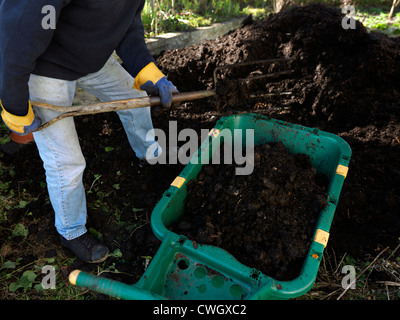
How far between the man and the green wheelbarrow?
586 millimetres

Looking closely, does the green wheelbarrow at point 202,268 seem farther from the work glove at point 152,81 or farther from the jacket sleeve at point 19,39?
the jacket sleeve at point 19,39

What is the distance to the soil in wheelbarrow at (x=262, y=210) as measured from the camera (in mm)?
1647

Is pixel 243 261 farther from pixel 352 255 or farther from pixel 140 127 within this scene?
pixel 140 127

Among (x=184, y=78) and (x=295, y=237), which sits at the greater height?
(x=184, y=78)

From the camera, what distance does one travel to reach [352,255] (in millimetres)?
1961

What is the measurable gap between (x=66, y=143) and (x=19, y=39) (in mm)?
596

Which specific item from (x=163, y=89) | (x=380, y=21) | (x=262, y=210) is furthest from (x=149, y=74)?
(x=380, y=21)

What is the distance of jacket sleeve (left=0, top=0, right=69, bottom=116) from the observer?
4.18ft

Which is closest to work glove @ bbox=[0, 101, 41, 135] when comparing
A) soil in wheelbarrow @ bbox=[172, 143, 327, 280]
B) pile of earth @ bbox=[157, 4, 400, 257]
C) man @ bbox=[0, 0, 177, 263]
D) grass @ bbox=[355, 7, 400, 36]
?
man @ bbox=[0, 0, 177, 263]

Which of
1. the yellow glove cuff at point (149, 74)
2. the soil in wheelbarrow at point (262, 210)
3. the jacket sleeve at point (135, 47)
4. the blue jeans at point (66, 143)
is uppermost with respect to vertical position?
the jacket sleeve at point (135, 47)

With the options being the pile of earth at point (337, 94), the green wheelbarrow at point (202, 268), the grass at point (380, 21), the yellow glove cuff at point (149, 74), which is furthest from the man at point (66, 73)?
the grass at point (380, 21)

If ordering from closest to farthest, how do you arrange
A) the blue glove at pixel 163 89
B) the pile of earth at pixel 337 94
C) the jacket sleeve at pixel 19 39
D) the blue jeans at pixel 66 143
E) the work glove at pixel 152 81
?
the jacket sleeve at pixel 19 39 < the blue jeans at pixel 66 143 < the blue glove at pixel 163 89 < the work glove at pixel 152 81 < the pile of earth at pixel 337 94
